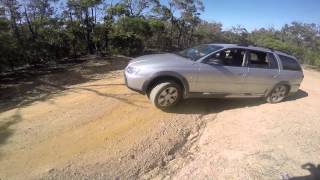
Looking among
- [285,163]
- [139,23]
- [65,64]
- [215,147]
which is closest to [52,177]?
[215,147]

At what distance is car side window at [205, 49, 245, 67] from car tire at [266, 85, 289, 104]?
179 cm

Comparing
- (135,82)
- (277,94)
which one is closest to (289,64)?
(277,94)

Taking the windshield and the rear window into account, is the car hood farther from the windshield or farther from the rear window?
the rear window

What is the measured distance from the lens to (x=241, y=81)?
7.38 metres

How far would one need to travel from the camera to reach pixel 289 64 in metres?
8.38

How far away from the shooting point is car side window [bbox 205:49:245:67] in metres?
6.95

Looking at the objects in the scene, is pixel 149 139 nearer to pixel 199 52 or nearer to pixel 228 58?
pixel 199 52

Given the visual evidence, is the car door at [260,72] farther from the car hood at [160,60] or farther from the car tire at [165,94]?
the car tire at [165,94]

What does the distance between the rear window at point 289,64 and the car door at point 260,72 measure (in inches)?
12.8

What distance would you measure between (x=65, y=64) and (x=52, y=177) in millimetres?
9644

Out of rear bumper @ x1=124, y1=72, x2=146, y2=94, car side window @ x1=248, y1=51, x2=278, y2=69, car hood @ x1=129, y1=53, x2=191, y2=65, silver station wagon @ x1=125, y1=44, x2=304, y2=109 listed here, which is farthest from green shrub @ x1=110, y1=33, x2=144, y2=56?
rear bumper @ x1=124, y1=72, x2=146, y2=94

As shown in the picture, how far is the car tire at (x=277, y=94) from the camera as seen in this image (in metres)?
8.39

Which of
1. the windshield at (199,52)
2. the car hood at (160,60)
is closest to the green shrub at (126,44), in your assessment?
the windshield at (199,52)

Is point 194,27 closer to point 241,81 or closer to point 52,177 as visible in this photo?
point 241,81
